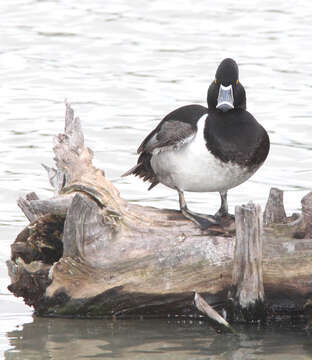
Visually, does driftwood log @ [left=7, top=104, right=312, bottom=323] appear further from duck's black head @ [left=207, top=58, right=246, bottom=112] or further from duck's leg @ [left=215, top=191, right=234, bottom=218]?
duck's black head @ [left=207, top=58, right=246, bottom=112]

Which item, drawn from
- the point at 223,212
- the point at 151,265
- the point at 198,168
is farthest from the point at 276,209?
the point at 151,265

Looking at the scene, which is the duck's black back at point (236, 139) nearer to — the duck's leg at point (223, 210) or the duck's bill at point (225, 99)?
the duck's bill at point (225, 99)

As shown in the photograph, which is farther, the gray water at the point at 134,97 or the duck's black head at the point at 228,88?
the duck's black head at the point at 228,88

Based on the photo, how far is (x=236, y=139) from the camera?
701cm

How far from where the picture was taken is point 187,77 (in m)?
15.4

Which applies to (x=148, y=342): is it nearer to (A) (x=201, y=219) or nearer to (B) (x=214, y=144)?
(A) (x=201, y=219)

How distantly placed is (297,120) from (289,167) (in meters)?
1.71

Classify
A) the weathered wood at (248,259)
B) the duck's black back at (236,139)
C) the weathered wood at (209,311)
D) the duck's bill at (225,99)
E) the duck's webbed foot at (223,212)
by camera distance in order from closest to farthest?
1. the weathered wood at (209,311)
2. the weathered wood at (248,259)
3. the duck's black back at (236,139)
4. the duck's bill at (225,99)
5. the duck's webbed foot at (223,212)

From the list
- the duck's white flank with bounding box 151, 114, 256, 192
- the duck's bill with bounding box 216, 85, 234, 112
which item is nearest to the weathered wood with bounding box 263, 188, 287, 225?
the duck's white flank with bounding box 151, 114, 256, 192

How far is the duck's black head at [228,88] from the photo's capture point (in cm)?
716

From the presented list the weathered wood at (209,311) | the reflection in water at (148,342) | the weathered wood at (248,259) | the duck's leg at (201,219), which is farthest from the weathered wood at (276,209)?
the weathered wood at (209,311)

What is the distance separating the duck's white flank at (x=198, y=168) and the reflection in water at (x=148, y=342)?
104 centimetres

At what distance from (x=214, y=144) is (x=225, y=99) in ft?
1.25

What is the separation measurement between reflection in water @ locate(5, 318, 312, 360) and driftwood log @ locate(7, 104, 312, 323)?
0.11 m
